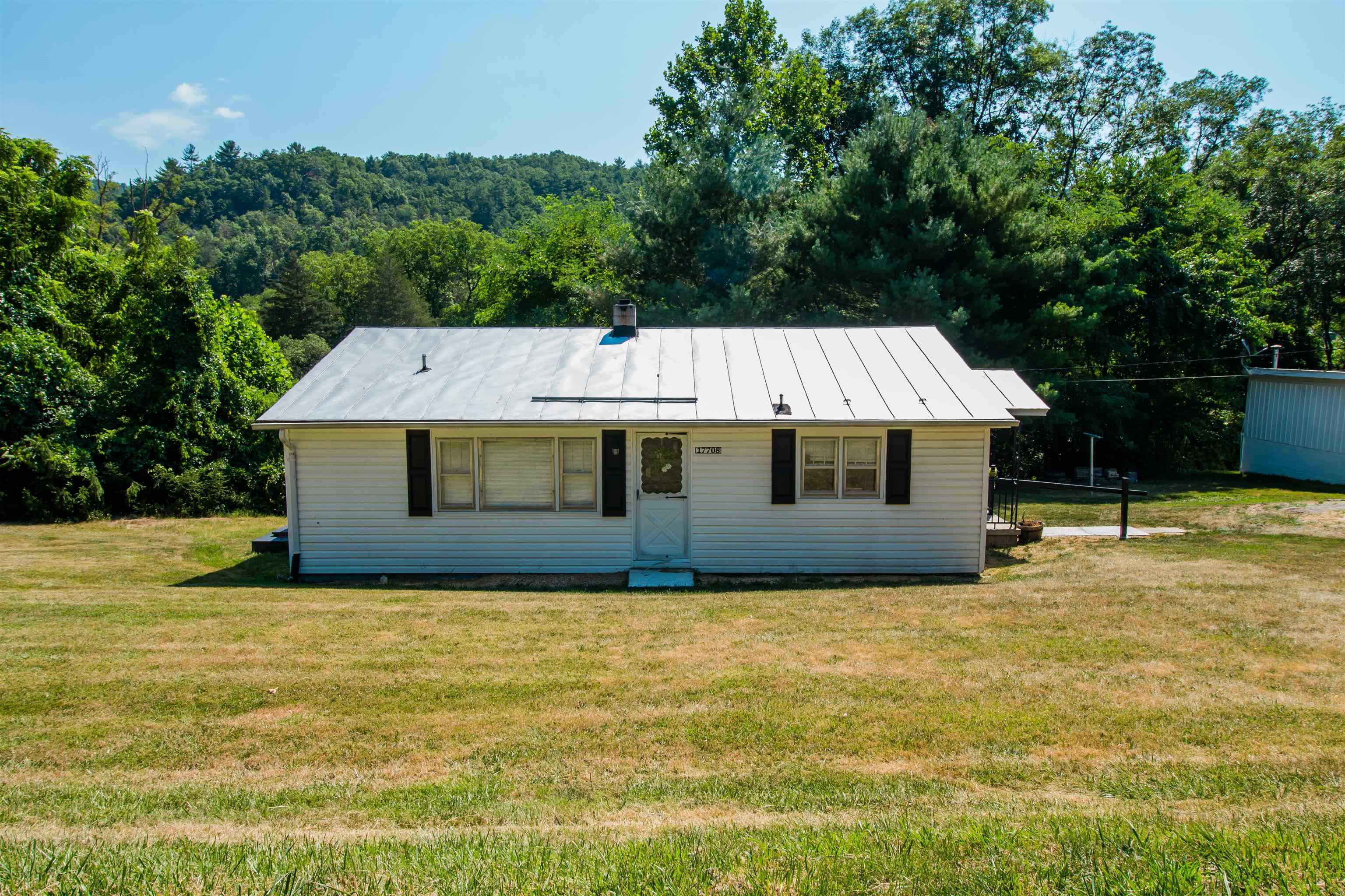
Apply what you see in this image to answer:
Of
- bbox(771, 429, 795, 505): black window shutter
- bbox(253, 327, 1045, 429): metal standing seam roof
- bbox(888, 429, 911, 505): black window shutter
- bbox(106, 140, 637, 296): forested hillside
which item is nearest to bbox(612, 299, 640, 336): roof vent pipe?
bbox(253, 327, 1045, 429): metal standing seam roof

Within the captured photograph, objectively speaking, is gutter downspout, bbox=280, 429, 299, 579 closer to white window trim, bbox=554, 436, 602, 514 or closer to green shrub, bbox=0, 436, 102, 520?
white window trim, bbox=554, 436, 602, 514

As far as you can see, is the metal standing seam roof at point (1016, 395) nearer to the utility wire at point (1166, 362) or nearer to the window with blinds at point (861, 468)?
the window with blinds at point (861, 468)

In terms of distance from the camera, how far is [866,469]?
1223 centimetres

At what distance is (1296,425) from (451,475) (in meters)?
22.9

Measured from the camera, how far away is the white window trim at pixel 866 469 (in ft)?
→ 39.8

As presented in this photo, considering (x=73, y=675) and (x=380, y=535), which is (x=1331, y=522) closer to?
(x=380, y=535)

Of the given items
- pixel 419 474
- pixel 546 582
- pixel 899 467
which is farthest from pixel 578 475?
pixel 899 467

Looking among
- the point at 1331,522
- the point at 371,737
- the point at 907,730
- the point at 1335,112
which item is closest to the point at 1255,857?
the point at 907,730

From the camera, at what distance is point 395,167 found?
123m

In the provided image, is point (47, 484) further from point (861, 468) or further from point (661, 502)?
point (861, 468)

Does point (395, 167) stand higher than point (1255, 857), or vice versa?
point (395, 167)

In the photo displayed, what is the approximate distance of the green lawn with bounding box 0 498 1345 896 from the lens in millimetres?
3775

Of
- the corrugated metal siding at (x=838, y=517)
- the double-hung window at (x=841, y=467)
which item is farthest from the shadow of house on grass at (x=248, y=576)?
the double-hung window at (x=841, y=467)

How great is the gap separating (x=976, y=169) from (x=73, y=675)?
24109 mm
